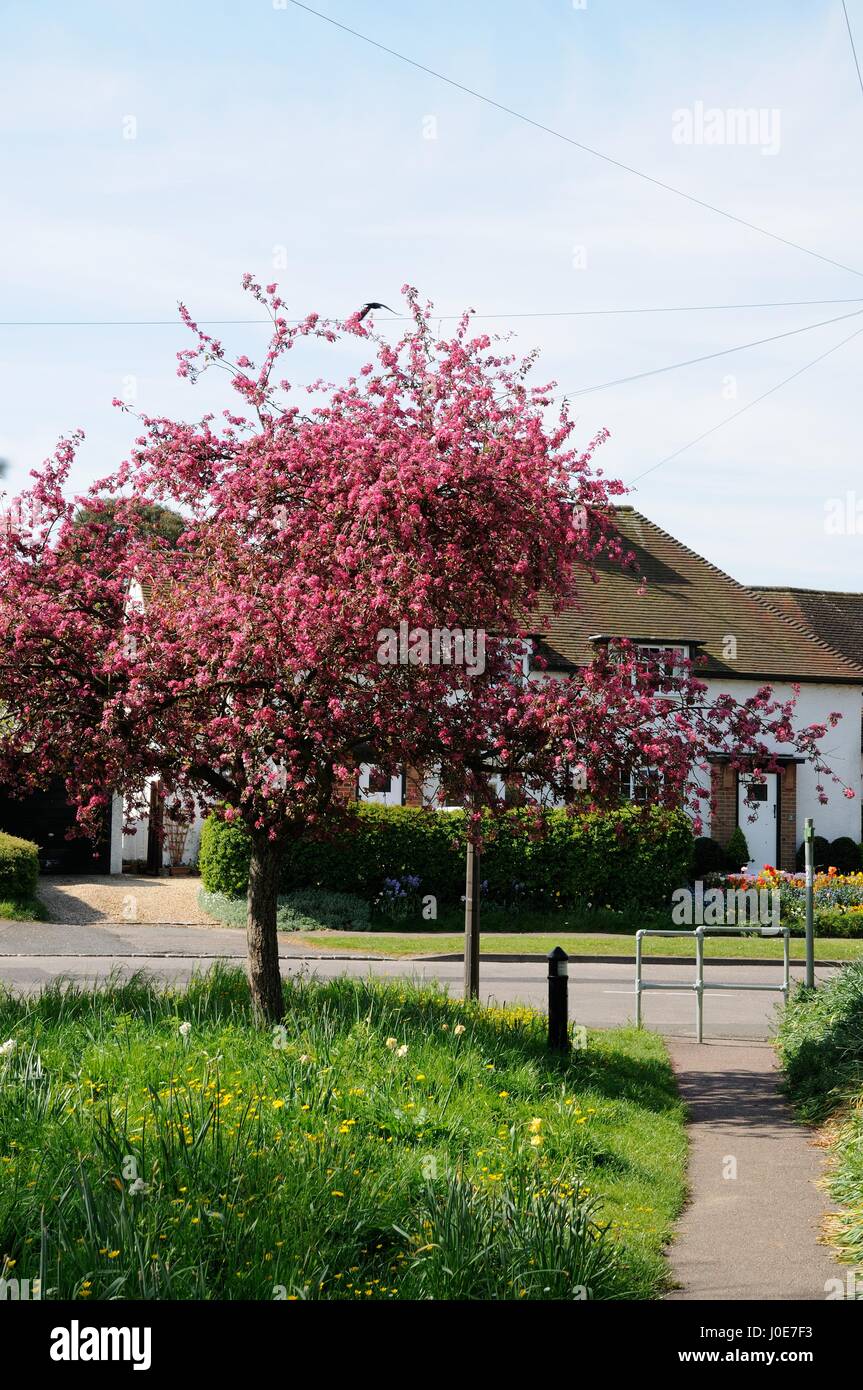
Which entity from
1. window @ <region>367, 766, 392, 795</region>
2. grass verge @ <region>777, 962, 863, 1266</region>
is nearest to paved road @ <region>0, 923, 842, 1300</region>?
grass verge @ <region>777, 962, 863, 1266</region>

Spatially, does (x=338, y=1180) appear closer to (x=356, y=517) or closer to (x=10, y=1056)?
(x=10, y=1056)

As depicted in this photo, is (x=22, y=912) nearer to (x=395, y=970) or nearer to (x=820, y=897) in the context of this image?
(x=395, y=970)

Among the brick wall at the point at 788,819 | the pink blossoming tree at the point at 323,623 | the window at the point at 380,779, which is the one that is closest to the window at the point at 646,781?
the pink blossoming tree at the point at 323,623

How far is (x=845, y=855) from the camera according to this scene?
3266 centimetres

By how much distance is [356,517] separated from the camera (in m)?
9.04

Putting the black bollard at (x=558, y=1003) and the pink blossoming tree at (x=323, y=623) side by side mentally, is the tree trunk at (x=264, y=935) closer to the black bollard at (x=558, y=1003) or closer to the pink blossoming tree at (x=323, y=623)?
the pink blossoming tree at (x=323, y=623)

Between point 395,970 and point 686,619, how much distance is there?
690 inches

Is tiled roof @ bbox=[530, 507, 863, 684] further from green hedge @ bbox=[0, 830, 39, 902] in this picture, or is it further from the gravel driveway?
green hedge @ bbox=[0, 830, 39, 902]

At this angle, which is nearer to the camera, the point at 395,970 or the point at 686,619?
the point at 395,970

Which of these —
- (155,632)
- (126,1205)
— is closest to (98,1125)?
(126,1205)

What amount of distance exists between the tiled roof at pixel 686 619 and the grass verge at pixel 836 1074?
18906 millimetres

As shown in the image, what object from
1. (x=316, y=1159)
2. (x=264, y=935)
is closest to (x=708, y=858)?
(x=264, y=935)

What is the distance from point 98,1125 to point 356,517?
450cm
